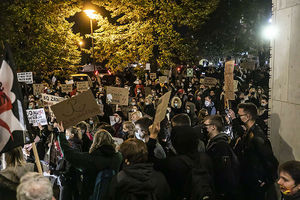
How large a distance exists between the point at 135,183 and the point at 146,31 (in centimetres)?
1647

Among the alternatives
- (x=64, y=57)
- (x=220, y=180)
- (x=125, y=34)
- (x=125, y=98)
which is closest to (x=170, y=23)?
(x=125, y=34)

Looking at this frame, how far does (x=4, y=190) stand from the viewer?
319 cm

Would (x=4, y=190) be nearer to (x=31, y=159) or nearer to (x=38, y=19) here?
(x=31, y=159)

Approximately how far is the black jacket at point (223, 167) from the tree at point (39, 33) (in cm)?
1419

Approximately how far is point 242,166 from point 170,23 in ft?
51.3

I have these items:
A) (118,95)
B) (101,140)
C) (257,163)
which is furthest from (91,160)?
(118,95)

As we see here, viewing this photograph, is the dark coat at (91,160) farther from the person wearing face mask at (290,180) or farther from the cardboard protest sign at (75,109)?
the person wearing face mask at (290,180)

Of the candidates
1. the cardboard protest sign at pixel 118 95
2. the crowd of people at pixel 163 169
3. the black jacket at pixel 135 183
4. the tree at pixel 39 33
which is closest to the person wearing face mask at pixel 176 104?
the cardboard protest sign at pixel 118 95

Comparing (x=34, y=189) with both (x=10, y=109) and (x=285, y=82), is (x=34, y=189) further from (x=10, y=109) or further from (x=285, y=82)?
(x=285, y=82)

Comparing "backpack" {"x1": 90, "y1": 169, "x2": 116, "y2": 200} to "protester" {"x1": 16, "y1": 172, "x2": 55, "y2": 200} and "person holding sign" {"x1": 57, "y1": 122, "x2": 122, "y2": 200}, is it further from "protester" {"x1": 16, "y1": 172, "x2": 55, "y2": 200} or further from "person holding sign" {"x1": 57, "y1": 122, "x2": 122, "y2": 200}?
"protester" {"x1": 16, "y1": 172, "x2": 55, "y2": 200}

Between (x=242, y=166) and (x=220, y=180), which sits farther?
(x=242, y=166)

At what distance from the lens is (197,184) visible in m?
3.39

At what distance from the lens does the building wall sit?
4332 mm

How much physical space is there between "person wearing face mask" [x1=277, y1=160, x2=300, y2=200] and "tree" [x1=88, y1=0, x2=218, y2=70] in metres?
16.2
